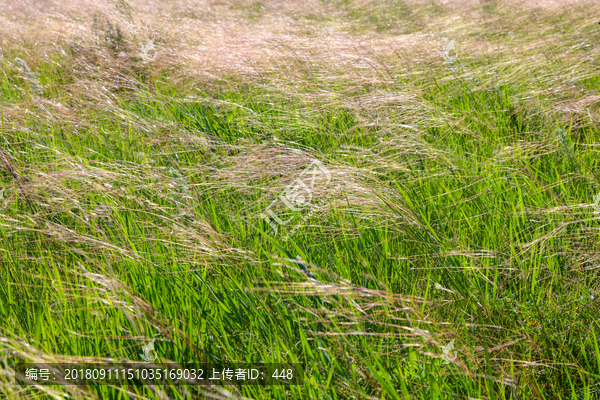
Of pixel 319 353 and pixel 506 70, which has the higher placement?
pixel 506 70

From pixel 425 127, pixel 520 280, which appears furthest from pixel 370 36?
pixel 520 280

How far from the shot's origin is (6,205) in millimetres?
1655

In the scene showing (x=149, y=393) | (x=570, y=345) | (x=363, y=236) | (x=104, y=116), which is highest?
(x=104, y=116)

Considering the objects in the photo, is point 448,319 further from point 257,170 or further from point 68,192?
point 68,192

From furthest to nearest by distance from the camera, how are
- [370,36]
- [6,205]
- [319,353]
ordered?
[370,36] → [6,205] → [319,353]

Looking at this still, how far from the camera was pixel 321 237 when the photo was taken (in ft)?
5.15

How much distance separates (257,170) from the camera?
1750mm

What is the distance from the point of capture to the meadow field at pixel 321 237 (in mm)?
1109

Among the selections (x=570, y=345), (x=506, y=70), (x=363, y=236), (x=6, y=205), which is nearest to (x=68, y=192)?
(x=6, y=205)

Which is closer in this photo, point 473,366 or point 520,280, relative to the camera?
point 473,366

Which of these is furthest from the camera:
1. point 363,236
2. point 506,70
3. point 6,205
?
point 506,70

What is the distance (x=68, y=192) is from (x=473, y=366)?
1.41 m

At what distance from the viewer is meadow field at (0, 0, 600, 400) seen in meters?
1.11

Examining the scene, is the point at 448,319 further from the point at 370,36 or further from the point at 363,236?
the point at 370,36
